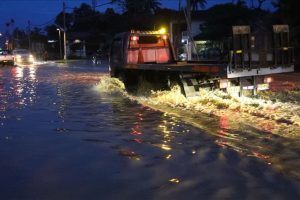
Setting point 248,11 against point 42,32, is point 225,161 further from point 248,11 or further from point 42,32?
point 42,32

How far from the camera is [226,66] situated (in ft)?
Answer: 45.2

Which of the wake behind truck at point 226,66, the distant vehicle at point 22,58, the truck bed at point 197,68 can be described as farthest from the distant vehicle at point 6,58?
the truck bed at point 197,68

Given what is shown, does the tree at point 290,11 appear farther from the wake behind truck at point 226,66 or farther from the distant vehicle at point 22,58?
the distant vehicle at point 22,58

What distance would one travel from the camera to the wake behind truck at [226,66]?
45.5ft

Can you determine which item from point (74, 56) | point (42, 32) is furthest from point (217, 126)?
point (42, 32)

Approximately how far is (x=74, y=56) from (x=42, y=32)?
54736 millimetres

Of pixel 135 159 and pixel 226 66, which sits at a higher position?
pixel 226 66

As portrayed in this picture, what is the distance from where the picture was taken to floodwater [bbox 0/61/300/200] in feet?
21.8

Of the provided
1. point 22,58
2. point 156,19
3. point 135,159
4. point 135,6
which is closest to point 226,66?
point 135,159

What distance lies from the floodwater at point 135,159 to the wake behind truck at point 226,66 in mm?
2145

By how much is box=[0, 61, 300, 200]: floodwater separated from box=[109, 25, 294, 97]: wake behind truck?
7.04 feet

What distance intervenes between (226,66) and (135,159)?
603 cm

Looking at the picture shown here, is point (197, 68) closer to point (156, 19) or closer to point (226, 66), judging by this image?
point (226, 66)

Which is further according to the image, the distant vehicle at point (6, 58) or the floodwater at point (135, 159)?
the distant vehicle at point (6, 58)
